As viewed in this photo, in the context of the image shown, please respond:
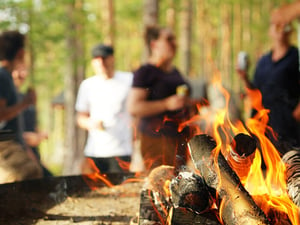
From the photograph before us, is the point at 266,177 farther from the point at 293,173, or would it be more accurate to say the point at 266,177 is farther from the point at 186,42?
the point at 186,42

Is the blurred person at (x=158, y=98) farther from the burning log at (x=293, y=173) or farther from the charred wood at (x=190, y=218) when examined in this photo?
the charred wood at (x=190, y=218)

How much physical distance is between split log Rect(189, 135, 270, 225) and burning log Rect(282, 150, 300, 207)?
47cm

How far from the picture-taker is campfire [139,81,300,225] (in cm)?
244

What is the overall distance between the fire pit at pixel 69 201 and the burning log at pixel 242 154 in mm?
1009

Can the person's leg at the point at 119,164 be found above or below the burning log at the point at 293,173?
below

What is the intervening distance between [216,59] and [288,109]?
27759 mm

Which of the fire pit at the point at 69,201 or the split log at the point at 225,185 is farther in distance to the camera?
the fire pit at the point at 69,201

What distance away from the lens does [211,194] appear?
103 inches

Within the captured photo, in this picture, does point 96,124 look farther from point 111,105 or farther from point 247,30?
point 247,30

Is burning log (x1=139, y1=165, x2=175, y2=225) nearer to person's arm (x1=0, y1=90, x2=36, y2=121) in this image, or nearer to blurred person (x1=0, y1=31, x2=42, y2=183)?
blurred person (x1=0, y1=31, x2=42, y2=183)

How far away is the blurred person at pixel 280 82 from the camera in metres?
4.66

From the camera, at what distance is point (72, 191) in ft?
12.3

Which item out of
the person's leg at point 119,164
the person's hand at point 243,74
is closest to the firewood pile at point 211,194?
the person's leg at point 119,164

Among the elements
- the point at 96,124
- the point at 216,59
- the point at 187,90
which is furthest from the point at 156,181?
the point at 216,59
